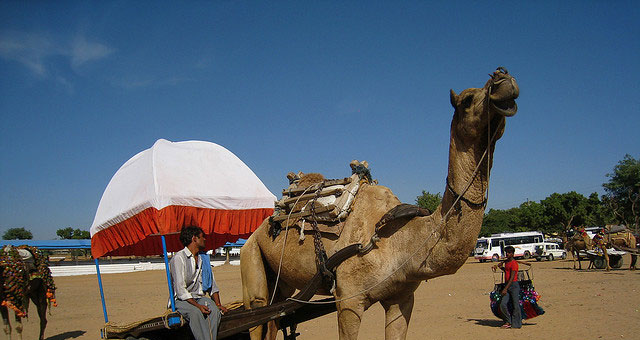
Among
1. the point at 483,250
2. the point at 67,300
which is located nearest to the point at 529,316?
the point at 67,300

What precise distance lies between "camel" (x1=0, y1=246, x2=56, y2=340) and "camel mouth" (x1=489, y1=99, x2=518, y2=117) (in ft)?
34.7

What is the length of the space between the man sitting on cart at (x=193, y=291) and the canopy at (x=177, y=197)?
0.62 metres

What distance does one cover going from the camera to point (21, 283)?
32.6ft

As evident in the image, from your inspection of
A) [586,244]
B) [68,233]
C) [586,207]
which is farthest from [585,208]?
[68,233]

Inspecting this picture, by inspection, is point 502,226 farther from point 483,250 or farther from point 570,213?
point 483,250

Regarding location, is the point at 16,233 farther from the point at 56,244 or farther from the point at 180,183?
the point at 180,183

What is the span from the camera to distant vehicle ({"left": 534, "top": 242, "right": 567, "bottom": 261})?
36.8 meters

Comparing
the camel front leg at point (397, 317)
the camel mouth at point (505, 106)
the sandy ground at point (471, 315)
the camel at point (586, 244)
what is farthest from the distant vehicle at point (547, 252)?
the camel mouth at point (505, 106)

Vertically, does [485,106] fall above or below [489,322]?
above

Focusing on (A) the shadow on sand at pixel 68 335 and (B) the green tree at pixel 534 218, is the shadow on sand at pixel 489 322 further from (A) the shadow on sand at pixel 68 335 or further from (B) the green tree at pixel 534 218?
(B) the green tree at pixel 534 218

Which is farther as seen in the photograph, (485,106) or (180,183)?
(180,183)

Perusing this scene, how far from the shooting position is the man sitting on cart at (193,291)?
464 cm

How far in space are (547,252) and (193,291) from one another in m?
38.4

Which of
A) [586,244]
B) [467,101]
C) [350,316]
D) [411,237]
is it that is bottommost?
[586,244]
